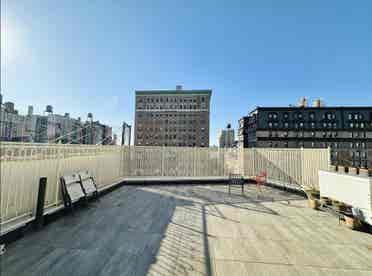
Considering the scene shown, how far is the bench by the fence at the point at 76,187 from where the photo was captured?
3.80 meters

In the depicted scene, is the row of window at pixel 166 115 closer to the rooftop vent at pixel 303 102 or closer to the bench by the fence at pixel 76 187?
the rooftop vent at pixel 303 102

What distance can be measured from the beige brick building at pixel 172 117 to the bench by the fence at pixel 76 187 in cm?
4964

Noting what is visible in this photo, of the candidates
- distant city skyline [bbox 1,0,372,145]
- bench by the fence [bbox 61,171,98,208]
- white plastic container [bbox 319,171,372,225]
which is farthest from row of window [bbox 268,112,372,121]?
bench by the fence [bbox 61,171,98,208]

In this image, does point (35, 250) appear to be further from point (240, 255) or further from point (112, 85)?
point (112, 85)

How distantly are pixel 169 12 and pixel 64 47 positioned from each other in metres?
4.14

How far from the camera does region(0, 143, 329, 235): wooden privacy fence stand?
2.76 meters

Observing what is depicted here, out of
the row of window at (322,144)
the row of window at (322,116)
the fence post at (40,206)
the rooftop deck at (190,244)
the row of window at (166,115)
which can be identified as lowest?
the rooftop deck at (190,244)

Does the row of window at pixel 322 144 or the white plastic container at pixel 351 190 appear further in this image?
the row of window at pixel 322 144

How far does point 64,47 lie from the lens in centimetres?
612

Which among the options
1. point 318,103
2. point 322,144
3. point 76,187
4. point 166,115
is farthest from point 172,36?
point 166,115

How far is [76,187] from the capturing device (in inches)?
163

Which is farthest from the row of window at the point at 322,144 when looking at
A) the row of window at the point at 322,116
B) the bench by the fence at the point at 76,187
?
the bench by the fence at the point at 76,187

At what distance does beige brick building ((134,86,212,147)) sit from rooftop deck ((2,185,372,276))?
5027cm

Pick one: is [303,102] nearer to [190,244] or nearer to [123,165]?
[123,165]
